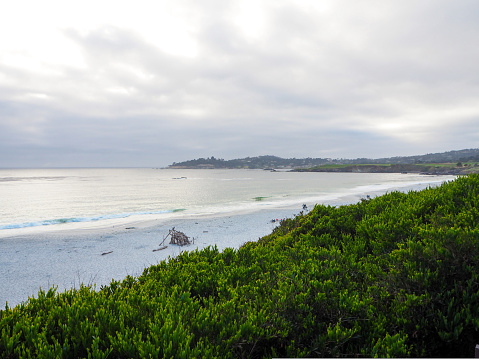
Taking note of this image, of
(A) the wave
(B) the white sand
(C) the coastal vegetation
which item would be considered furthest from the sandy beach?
(C) the coastal vegetation

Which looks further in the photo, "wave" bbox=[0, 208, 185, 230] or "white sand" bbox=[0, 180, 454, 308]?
"wave" bbox=[0, 208, 185, 230]

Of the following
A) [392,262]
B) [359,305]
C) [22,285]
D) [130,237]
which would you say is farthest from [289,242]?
[130,237]

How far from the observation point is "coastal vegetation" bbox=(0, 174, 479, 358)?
2.60m

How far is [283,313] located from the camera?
3090mm

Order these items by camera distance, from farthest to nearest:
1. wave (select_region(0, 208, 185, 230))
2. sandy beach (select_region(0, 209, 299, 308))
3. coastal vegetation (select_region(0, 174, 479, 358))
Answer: wave (select_region(0, 208, 185, 230))
sandy beach (select_region(0, 209, 299, 308))
coastal vegetation (select_region(0, 174, 479, 358))

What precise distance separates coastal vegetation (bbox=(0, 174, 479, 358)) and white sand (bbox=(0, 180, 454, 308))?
7.08 metres

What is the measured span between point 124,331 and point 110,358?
24cm

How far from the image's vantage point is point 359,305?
3.13m

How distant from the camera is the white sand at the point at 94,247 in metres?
12.3

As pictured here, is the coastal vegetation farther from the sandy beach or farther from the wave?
the wave

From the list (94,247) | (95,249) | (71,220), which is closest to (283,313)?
(95,249)

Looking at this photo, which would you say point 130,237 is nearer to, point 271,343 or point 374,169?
point 271,343

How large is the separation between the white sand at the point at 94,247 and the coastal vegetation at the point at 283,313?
708 cm

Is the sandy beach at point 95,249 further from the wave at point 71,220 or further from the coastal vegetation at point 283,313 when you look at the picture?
the coastal vegetation at point 283,313
